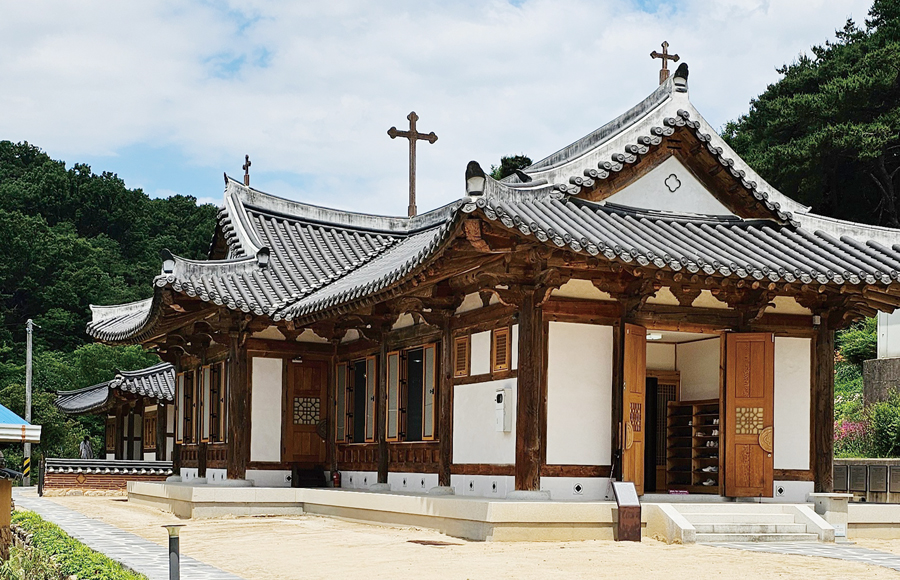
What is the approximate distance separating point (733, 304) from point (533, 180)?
3447 mm

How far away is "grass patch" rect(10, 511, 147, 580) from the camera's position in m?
9.42

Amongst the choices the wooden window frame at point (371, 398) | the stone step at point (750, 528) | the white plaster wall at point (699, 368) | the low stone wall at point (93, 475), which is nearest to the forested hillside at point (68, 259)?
the low stone wall at point (93, 475)

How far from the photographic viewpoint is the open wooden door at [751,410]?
15.9m

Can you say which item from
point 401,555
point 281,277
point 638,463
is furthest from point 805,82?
point 401,555

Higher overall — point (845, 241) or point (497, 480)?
point (845, 241)

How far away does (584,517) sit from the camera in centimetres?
1384

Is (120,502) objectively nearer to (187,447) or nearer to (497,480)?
(187,447)

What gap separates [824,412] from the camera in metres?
16.4

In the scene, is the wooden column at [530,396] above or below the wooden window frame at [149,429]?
above

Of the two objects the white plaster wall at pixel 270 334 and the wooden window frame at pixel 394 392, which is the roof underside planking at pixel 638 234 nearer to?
the white plaster wall at pixel 270 334

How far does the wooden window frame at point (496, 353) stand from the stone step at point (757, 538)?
3515 mm

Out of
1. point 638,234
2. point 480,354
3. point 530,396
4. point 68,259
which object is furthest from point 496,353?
point 68,259

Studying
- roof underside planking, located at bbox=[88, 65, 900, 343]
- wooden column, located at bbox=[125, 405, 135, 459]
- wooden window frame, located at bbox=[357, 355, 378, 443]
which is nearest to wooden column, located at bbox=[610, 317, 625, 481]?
roof underside planking, located at bbox=[88, 65, 900, 343]

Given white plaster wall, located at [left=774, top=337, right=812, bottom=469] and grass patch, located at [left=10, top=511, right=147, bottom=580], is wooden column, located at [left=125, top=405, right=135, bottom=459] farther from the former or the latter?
white plaster wall, located at [left=774, top=337, right=812, bottom=469]
